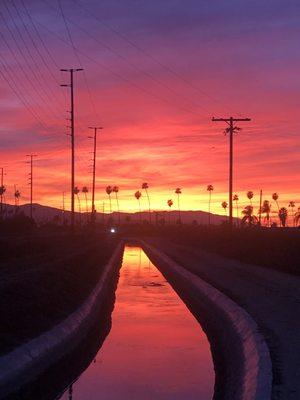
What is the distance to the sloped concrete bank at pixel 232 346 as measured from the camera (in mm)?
12789

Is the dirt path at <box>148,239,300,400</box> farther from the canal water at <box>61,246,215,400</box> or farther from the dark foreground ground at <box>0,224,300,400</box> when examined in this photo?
the canal water at <box>61,246,215,400</box>

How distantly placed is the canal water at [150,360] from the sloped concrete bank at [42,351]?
79 cm

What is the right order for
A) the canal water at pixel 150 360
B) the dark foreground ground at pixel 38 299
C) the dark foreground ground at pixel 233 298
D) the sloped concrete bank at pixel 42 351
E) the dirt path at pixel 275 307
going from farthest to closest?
1. the dark foreground ground at pixel 38 299
2. the dark foreground ground at pixel 233 298
3. the canal water at pixel 150 360
4. the sloped concrete bank at pixel 42 351
5. the dirt path at pixel 275 307

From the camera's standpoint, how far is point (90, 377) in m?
15.3

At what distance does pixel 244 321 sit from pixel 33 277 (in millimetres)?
→ 12086

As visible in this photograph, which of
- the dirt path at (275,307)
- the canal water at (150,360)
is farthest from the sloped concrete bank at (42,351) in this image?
the dirt path at (275,307)

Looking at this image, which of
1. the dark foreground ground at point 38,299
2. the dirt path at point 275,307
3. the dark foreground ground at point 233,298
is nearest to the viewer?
the dirt path at point 275,307

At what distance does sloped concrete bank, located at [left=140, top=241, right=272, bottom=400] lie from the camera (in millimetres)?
12789

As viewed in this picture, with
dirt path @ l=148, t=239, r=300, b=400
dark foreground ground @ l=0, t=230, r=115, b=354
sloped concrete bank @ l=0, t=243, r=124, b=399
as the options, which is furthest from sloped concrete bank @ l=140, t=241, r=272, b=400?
dark foreground ground @ l=0, t=230, r=115, b=354

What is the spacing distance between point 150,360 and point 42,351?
2372 mm

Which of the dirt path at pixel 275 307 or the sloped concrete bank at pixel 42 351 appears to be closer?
the dirt path at pixel 275 307

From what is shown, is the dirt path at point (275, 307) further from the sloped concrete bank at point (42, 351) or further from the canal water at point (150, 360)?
the sloped concrete bank at point (42, 351)

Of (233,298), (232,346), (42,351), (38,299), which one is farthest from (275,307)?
(42,351)

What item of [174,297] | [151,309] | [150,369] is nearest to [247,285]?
[174,297]
